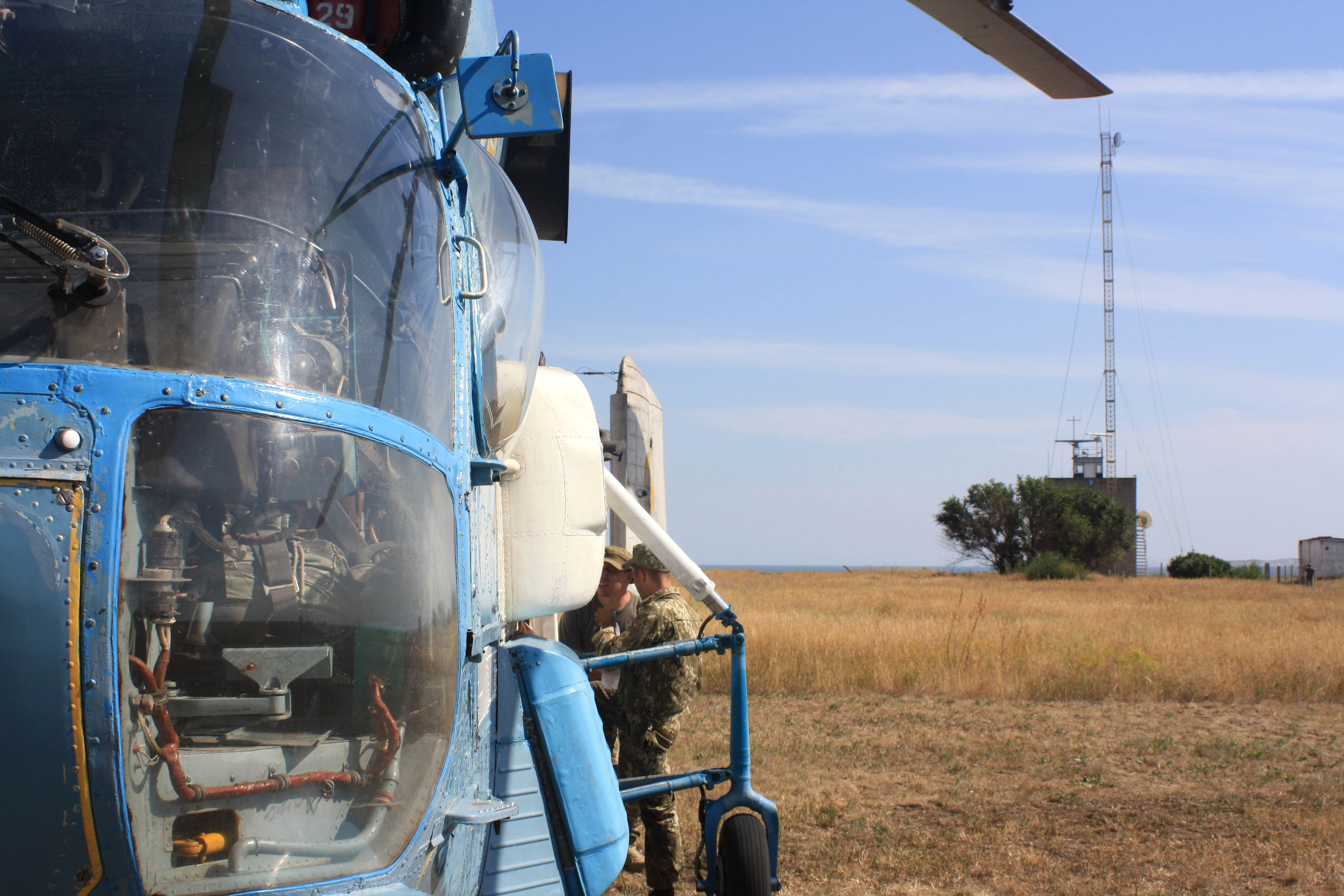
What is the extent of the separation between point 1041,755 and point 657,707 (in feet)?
12.5

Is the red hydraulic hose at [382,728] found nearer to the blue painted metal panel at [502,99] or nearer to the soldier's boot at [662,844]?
the blue painted metal panel at [502,99]

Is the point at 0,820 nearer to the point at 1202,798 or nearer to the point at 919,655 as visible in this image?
the point at 1202,798

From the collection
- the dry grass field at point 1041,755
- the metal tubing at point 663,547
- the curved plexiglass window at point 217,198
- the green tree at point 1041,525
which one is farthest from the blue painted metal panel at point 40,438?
the green tree at point 1041,525

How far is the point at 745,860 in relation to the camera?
13.5ft

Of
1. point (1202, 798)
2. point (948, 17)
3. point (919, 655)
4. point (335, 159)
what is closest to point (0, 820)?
point (335, 159)

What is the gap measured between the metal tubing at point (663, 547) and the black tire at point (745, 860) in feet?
2.95

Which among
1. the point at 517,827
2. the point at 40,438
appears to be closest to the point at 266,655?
the point at 40,438

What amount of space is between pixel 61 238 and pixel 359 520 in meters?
0.73

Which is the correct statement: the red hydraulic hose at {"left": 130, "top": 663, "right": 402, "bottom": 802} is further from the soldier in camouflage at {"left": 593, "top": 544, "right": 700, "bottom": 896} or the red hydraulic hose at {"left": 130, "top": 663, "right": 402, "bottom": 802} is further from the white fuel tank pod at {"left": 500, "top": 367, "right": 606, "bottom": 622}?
the soldier in camouflage at {"left": 593, "top": 544, "right": 700, "bottom": 896}

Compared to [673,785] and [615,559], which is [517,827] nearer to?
[673,785]

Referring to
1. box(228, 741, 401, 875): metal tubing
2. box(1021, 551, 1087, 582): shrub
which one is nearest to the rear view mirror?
box(228, 741, 401, 875): metal tubing

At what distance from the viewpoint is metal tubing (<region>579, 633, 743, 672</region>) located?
13.5 feet

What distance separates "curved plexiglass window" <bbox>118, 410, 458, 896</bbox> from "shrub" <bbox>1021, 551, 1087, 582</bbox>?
1526 inches

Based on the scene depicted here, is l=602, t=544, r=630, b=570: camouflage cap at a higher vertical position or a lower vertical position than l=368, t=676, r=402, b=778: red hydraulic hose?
higher
